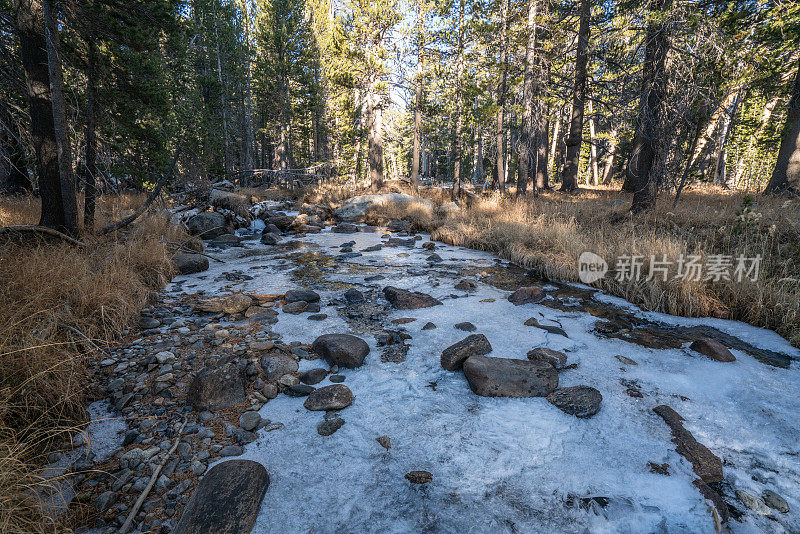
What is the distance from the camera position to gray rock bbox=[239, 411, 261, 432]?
2244 millimetres

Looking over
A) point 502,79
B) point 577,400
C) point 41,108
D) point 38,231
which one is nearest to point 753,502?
point 577,400

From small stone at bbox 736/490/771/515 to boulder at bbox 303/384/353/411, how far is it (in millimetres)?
2303

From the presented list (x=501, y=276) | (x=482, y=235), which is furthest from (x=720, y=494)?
(x=482, y=235)

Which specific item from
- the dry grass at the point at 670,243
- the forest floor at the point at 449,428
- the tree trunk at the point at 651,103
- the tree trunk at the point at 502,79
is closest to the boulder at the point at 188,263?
the forest floor at the point at 449,428

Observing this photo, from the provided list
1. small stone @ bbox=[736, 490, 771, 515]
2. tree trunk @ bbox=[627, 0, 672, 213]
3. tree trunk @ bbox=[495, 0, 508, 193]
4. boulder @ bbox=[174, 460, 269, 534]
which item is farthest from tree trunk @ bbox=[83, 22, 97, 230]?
tree trunk @ bbox=[627, 0, 672, 213]

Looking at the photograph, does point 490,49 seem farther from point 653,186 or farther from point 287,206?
point 287,206

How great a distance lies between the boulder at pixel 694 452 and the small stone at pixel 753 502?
0.10 meters

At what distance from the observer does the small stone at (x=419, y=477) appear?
185 centimetres

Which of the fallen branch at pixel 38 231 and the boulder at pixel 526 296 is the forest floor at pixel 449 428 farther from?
the fallen branch at pixel 38 231

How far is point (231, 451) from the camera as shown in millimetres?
2020

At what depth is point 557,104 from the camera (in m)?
11.7

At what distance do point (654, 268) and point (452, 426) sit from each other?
4.30m

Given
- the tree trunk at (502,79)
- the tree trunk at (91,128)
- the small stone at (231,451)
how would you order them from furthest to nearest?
the tree trunk at (502,79), the tree trunk at (91,128), the small stone at (231,451)

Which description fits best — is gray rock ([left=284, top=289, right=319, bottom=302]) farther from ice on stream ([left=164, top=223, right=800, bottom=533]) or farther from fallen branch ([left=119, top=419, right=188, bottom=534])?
fallen branch ([left=119, top=419, right=188, bottom=534])
